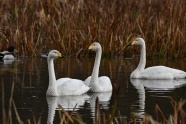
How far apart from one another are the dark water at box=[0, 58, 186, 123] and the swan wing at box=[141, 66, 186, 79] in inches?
6.6

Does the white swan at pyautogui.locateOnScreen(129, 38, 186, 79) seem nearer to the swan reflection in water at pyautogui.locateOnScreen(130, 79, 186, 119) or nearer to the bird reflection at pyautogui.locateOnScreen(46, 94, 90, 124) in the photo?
the swan reflection in water at pyautogui.locateOnScreen(130, 79, 186, 119)

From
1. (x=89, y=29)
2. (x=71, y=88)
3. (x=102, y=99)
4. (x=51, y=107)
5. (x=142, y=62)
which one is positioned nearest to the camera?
(x=51, y=107)

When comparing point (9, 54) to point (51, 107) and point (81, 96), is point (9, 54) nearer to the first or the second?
point (81, 96)

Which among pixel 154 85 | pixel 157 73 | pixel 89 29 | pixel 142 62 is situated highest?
pixel 89 29

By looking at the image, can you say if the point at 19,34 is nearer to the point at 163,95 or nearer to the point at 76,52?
the point at 76,52

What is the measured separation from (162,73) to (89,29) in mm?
3192

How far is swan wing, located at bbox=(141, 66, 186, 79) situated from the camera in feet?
51.5

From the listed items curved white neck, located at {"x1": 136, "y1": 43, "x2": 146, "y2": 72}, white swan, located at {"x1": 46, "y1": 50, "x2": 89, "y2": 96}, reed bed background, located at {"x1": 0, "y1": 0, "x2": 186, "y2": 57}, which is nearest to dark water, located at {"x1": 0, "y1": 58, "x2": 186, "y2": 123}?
white swan, located at {"x1": 46, "y1": 50, "x2": 89, "y2": 96}

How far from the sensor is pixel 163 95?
41.4 ft

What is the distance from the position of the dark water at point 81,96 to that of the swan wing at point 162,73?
0.17m

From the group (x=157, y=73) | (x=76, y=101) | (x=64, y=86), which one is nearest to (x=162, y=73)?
(x=157, y=73)

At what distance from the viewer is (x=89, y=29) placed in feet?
60.6

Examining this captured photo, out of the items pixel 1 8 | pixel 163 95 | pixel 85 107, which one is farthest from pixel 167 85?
pixel 1 8

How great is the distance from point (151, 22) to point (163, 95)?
716 centimetres
